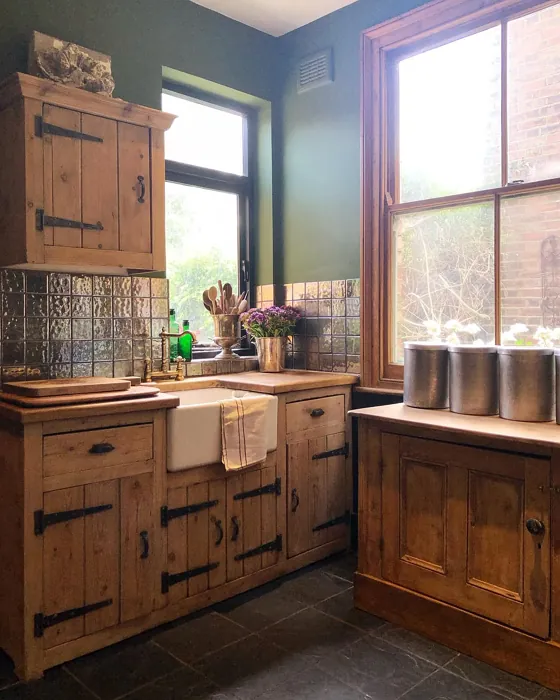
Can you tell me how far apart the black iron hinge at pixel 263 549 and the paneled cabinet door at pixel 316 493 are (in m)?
0.07

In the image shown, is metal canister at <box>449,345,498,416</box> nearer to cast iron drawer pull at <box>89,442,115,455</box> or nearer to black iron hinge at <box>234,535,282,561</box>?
black iron hinge at <box>234,535,282,561</box>

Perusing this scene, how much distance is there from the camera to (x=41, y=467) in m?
1.97

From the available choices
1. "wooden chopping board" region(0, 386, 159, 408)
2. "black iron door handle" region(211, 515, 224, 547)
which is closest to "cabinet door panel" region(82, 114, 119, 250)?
"wooden chopping board" region(0, 386, 159, 408)

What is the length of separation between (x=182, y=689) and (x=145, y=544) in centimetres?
53

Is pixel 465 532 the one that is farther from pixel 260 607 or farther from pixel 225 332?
pixel 225 332

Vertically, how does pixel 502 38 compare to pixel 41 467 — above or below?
above

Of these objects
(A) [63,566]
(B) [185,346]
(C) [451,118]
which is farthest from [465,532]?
(C) [451,118]

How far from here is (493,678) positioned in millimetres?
1943

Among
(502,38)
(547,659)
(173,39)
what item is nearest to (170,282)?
(173,39)

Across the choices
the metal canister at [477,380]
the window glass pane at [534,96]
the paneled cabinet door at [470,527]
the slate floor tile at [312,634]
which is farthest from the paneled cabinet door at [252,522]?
the window glass pane at [534,96]

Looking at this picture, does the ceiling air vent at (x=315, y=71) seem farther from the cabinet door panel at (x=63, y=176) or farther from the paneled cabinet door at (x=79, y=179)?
the cabinet door panel at (x=63, y=176)

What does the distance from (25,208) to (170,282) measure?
1.07 meters

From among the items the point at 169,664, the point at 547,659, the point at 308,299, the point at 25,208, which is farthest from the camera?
the point at 308,299

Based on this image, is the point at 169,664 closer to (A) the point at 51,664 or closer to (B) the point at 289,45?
(A) the point at 51,664
